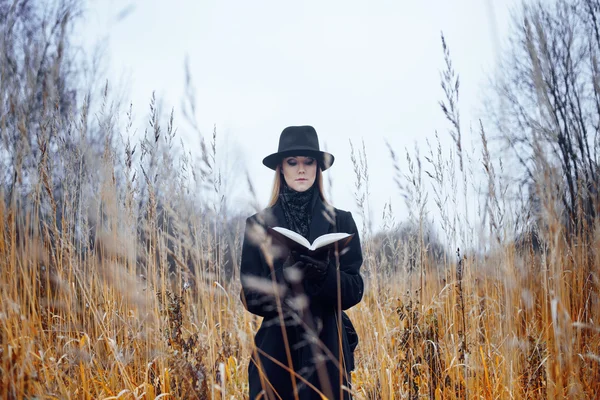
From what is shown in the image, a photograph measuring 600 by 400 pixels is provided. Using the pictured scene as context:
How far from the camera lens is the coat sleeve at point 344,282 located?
5.11 feet

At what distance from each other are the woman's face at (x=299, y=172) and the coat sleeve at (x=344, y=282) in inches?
9.3

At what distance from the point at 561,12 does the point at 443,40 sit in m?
8.22

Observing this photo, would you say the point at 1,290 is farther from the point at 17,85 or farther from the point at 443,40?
the point at 443,40

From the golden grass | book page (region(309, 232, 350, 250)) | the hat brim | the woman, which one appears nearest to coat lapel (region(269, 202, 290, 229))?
the woman

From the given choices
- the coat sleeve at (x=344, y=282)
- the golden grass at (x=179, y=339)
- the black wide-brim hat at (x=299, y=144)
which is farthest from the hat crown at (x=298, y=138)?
the golden grass at (x=179, y=339)

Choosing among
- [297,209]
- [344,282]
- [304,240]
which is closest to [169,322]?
[297,209]

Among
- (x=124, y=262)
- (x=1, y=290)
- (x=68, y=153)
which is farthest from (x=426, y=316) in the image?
(x=68, y=153)

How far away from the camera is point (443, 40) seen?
181 cm

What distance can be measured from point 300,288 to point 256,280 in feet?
0.63

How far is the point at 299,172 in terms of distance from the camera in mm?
1979

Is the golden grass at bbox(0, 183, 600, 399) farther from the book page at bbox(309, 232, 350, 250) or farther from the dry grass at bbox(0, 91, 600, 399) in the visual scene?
the book page at bbox(309, 232, 350, 250)

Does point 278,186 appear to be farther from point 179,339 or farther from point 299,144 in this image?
point 179,339

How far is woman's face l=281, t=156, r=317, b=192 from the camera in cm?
197

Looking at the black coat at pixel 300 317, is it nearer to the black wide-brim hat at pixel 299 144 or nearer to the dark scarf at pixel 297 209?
the dark scarf at pixel 297 209
